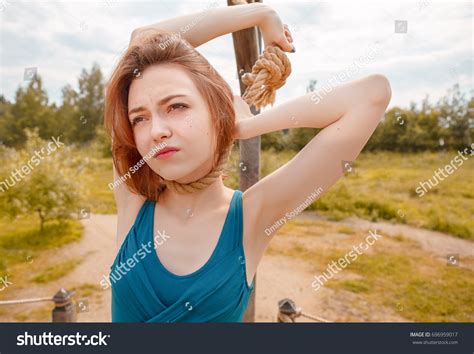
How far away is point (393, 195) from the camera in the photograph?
31.7ft

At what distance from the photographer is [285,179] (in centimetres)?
97

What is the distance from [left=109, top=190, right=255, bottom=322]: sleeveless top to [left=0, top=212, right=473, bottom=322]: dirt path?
341 centimetres

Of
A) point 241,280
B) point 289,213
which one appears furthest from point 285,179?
point 241,280

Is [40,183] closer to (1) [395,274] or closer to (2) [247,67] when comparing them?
(2) [247,67]

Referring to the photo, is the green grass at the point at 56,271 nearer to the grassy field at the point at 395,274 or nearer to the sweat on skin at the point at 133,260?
the grassy field at the point at 395,274

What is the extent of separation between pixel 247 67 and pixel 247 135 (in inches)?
37.2

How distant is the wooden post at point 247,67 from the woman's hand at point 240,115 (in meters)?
0.45

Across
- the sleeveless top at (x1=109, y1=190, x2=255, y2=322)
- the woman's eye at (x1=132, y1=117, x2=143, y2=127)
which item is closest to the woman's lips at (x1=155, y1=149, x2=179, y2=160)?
the woman's eye at (x1=132, y1=117, x2=143, y2=127)

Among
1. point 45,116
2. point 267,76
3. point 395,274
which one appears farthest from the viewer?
point 45,116

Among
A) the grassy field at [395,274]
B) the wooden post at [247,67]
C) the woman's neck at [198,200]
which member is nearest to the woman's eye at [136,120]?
the woman's neck at [198,200]

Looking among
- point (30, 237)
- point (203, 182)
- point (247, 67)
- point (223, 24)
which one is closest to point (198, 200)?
point (203, 182)

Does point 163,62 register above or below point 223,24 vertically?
below

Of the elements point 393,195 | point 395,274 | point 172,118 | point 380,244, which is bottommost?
point 395,274

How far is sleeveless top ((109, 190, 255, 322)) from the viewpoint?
0.93 metres
